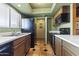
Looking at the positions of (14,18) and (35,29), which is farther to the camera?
(35,29)

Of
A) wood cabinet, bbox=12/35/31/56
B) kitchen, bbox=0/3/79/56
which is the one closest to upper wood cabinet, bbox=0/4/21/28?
kitchen, bbox=0/3/79/56

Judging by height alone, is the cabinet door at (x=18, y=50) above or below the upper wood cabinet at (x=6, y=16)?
below

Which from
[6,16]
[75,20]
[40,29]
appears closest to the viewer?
[75,20]

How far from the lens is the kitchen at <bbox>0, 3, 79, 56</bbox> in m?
2.31

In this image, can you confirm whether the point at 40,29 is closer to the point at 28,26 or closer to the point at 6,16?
the point at 28,26

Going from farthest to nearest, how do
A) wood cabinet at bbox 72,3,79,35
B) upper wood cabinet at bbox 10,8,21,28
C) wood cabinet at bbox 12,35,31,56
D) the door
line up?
1. the door
2. upper wood cabinet at bbox 10,8,21,28
3. wood cabinet at bbox 72,3,79,35
4. wood cabinet at bbox 12,35,31,56

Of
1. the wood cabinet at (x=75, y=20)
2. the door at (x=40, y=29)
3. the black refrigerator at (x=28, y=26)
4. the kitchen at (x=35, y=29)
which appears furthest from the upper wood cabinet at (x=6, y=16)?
the door at (x=40, y=29)

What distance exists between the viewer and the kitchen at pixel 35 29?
2.31 meters

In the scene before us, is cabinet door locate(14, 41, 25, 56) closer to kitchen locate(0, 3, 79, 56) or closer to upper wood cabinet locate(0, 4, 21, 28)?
kitchen locate(0, 3, 79, 56)

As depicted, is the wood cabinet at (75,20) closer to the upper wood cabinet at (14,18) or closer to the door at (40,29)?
the upper wood cabinet at (14,18)

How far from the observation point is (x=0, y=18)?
3348 millimetres

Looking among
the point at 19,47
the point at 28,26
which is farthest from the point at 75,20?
the point at 28,26

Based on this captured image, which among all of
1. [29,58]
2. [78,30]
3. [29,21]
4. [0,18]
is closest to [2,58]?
[29,58]

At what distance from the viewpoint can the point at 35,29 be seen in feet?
21.9
